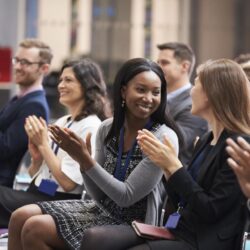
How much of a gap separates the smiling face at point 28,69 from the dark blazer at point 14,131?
0.17 meters

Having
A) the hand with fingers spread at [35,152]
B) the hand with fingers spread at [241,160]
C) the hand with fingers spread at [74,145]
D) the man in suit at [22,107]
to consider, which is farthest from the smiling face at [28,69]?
the hand with fingers spread at [241,160]

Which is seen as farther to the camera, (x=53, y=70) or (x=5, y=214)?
(x=53, y=70)

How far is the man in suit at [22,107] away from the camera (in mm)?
4969

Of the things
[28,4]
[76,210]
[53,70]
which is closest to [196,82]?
[76,210]

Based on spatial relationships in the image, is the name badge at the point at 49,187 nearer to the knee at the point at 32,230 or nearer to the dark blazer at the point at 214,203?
the knee at the point at 32,230

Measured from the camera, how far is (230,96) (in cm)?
328

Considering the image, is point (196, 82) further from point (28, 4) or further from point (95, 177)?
point (28, 4)

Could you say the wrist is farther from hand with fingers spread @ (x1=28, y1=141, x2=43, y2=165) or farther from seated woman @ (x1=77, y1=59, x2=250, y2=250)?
hand with fingers spread @ (x1=28, y1=141, x2=43, y2=165)

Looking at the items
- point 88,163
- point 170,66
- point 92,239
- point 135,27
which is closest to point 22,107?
point 170,66

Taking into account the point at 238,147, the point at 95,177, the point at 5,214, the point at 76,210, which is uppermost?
the point at 238,147

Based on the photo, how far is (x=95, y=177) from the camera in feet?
11.5

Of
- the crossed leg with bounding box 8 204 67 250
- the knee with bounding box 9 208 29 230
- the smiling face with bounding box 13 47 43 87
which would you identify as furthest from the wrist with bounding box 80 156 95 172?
the smiling face with bounding box 13 47 43 87

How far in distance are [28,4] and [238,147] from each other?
913 centimetres

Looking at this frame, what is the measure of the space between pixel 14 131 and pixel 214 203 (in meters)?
2.20
